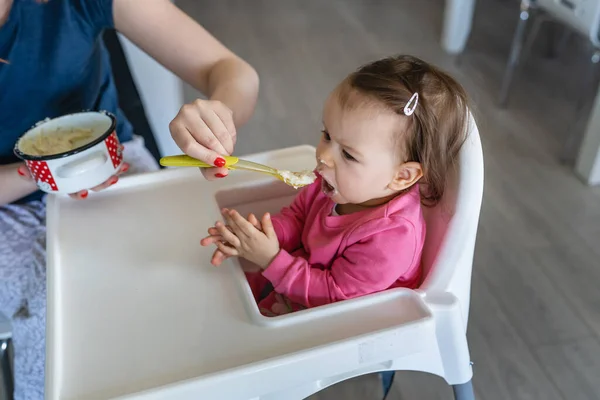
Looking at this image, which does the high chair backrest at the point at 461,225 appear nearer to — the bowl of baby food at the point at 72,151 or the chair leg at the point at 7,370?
the bowl of baby food at the point at 72,151

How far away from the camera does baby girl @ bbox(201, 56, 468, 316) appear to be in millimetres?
649

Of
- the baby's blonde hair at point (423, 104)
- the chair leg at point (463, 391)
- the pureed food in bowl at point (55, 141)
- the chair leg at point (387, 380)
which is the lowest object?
the chair leg at point (387, 380)

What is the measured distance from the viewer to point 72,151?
28.6 inches

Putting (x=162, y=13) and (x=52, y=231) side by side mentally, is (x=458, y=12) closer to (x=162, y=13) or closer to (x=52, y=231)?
(x=162, y=13)

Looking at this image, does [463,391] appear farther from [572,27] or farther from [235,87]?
[572,27]

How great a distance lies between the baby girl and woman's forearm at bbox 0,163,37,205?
0.33 m

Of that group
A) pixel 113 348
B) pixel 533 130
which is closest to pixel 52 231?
pixel 113 348

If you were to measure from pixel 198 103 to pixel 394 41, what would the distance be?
213 cm

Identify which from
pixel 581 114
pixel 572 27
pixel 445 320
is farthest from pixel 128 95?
pixel 581 114

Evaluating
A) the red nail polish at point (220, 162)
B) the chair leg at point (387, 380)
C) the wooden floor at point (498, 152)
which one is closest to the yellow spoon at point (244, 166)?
the red nail polish at point (220, 162)

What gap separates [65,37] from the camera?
869 millimetres

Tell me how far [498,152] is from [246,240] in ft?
4.82

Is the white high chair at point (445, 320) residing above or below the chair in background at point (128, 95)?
above

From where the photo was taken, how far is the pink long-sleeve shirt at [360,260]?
663mm
